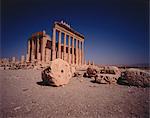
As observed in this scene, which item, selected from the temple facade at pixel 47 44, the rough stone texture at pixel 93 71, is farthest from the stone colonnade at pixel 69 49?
the rough stone texture at pixel 93 71

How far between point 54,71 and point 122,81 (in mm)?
3474

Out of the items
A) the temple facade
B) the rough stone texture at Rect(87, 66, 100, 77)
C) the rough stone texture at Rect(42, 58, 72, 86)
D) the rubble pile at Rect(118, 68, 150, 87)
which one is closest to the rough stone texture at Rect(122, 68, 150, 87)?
the rubble pile at Rect(118, 68, 150, 87)

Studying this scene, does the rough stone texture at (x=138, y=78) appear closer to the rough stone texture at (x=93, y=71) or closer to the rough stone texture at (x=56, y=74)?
the rough stone texture at (x=93, y=71)

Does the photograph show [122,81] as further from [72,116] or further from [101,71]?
[72,116]

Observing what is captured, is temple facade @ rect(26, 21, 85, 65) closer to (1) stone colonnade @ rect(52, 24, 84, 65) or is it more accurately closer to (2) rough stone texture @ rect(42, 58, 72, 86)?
(1) stone colonnade @ rect(52, 24, 84, 65)

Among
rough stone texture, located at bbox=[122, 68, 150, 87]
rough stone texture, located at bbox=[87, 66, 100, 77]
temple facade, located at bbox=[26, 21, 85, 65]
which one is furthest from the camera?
temple facade, located at bbox=[26, 21, 85, 65]

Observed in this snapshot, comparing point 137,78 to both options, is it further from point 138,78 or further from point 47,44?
point 47,44

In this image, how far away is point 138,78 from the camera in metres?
5.00

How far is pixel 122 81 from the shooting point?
5629mm

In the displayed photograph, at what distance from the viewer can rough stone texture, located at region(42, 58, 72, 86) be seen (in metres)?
4.86

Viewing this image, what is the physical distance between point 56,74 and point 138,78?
372 centimetres

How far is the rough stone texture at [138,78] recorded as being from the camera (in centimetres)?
483

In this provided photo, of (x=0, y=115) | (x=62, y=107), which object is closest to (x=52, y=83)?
(x=62, y=107)

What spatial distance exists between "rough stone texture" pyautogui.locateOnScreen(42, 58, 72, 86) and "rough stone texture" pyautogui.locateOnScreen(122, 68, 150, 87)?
3.01 m
